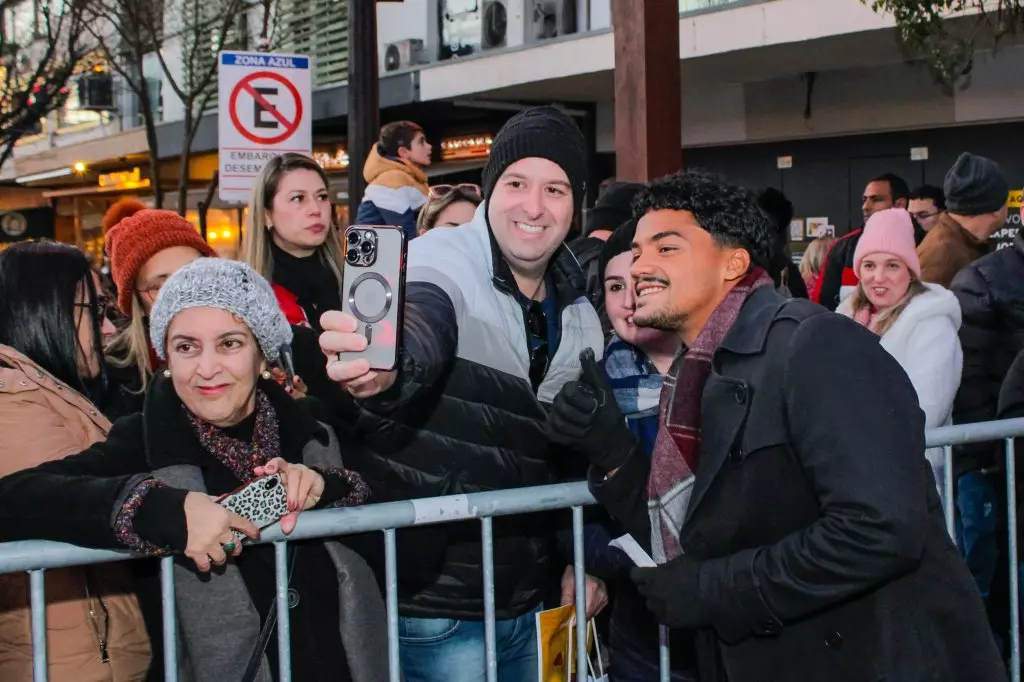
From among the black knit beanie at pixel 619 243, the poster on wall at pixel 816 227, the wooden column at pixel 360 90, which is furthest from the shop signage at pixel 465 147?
the black knit beanie at pixel 619 243

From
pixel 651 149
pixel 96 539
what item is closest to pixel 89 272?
pixel 96 539

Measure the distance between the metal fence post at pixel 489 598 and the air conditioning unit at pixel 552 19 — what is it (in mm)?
12265

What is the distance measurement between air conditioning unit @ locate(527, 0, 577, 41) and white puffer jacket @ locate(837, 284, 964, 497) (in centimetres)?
1001

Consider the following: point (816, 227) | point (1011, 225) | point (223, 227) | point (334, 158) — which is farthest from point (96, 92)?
point (1011, 225)

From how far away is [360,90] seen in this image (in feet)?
31.2

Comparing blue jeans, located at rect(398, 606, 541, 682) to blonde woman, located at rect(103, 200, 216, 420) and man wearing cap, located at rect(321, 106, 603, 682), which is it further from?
blonde woman, located at rect(103, 200, 216, 420)

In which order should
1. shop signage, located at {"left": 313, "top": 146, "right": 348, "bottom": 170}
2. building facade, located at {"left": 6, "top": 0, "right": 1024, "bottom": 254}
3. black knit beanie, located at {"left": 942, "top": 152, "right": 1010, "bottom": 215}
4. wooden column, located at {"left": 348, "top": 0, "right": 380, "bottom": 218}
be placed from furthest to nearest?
shop signage, located at {"left": 313, "top": 146, "right": 348, "bottom": 170}, building facade, located at {"left": 6, "top": 0, "right": 1024, "bottom": 254}, wooden column, located at {"left": 348, "top": 0, "right": 380, "bottom": 218}, black knit beanie, located at {"left": 942, "top": 152, "right": 1010, "bottom": 215}

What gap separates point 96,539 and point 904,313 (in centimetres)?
384

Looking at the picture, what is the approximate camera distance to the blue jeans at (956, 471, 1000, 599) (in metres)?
5.14

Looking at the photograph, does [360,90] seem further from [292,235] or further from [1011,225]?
[1011,225]

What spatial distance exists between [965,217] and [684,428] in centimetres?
433

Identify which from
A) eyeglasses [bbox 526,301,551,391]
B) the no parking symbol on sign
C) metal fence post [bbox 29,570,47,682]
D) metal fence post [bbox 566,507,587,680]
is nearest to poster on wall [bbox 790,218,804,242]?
the no parking symbol on sign

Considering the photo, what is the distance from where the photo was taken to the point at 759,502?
242 centimetres

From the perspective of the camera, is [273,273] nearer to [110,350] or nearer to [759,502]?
[110,350]
